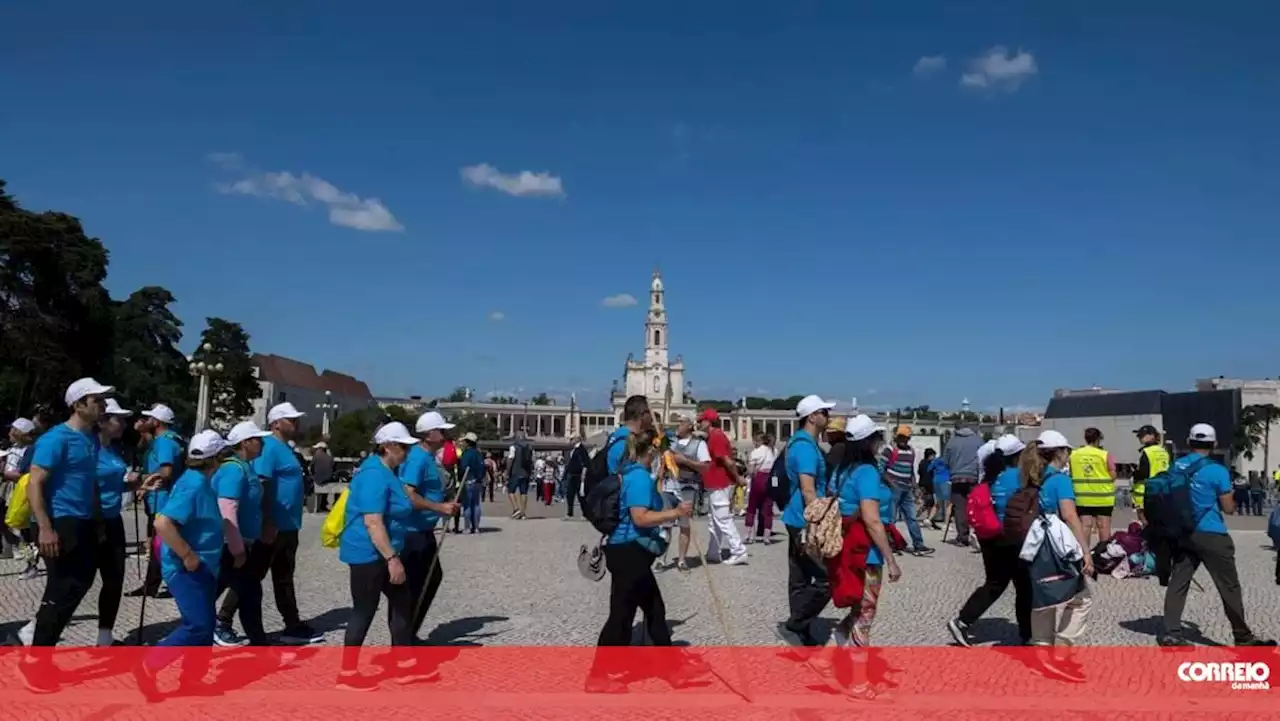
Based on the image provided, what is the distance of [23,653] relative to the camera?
262 inches

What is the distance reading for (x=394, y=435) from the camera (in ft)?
21.1

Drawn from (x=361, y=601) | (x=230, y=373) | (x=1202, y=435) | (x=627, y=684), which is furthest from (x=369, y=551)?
(x=230, y=373)

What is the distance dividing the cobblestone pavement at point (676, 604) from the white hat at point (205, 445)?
2421 mm

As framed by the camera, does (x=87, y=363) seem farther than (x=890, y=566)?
Yes

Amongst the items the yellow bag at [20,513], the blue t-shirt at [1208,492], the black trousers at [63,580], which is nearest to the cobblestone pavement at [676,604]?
the yellow bag at [20,513]

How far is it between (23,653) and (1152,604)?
30.5ft

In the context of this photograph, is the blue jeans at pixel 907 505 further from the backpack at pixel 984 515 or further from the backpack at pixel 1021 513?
the backpack at pixel 1021 513

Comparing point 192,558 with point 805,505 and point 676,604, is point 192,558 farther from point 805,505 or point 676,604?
point 676,604

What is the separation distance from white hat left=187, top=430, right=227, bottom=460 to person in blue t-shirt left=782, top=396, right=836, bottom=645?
367 cm

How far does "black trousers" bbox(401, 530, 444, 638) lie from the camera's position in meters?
7.00

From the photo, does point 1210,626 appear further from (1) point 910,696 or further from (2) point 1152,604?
(1) point 910,696

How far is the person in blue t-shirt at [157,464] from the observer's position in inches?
301

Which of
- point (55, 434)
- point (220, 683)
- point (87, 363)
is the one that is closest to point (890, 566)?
point (220, 683)

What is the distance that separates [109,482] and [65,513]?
56 cm
